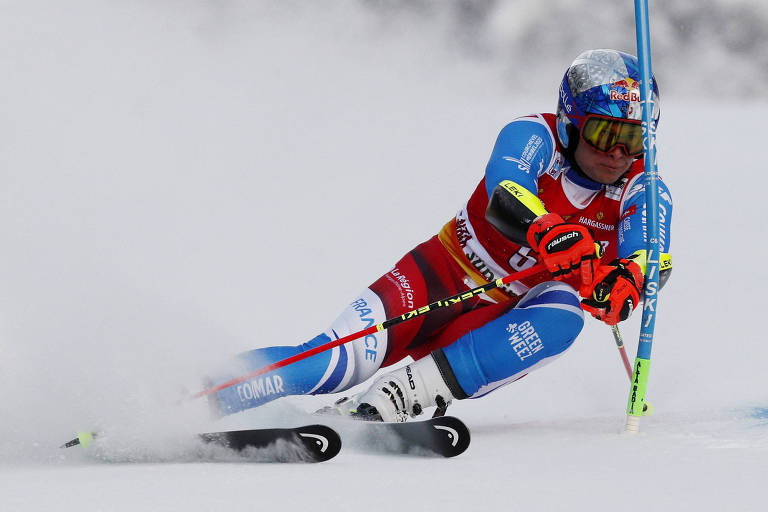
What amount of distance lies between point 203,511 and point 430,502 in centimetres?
41

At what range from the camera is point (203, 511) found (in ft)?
5.39

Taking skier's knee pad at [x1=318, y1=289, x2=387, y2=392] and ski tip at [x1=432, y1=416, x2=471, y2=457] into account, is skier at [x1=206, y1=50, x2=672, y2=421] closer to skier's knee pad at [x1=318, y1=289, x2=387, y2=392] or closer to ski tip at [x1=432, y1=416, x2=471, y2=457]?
skier's knee pad at [x1=318, y1=289, x2=387, y2=392]

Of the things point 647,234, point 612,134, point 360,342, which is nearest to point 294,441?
point 360,342

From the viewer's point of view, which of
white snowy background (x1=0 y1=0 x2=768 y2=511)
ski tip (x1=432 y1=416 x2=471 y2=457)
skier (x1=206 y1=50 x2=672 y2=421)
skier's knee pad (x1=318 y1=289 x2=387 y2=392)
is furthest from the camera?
skier's knee pad (x1=318 y1=289 x2=387 y2=392)

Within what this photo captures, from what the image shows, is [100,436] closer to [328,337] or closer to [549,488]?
[328,337]

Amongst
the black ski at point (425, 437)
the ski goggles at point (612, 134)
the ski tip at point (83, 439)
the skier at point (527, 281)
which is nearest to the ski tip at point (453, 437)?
the black ski at point (425, 437)

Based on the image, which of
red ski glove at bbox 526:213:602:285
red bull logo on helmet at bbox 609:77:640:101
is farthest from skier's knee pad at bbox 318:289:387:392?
red bull logo on helmet at bbox 609:77:640:101

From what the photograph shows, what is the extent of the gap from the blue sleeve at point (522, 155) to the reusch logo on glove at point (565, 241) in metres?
0.28

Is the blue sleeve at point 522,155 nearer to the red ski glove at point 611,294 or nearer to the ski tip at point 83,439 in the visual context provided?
the red ski glove at point 611,294

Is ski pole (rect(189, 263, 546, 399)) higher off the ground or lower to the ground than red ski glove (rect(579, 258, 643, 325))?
higher

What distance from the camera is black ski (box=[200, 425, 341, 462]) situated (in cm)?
208

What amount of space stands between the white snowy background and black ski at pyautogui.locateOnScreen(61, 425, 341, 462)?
4 centimetres

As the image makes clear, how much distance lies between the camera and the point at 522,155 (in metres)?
2.62

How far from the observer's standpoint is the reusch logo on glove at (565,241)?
229 centimetres
